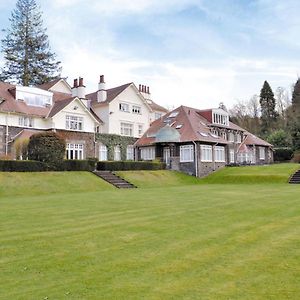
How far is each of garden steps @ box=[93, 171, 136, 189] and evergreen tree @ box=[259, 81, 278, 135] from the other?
50114 mm

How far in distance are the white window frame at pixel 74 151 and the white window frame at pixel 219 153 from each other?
46.2ft

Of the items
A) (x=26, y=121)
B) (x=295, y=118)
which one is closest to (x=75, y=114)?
(x=26, y=121)

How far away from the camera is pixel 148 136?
43.5 metres

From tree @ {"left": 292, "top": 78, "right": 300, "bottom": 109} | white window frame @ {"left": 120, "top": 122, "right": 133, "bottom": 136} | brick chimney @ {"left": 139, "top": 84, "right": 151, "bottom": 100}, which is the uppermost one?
tree @ {"left": 292, "top": 78, "right": 300, "bottom": 109}

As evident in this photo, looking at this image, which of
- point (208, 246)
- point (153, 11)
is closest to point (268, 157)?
point (153, 11)

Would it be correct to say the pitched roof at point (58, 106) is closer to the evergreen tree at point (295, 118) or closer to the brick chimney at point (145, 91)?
the brick chimney at point (145, 91)

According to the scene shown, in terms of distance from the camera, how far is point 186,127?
40406 mm

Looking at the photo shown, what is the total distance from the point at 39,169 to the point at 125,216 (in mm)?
17791

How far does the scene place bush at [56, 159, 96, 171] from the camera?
96.1 ft

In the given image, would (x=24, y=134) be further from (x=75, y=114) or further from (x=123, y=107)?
(x=123, y=107)

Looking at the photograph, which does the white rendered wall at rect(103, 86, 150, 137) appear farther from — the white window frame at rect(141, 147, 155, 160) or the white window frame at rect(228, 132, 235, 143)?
the white window frame at rect(228, 132, 235, 143)

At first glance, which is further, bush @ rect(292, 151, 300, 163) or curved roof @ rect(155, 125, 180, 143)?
bush @ rect(292, 151, 300, 163)

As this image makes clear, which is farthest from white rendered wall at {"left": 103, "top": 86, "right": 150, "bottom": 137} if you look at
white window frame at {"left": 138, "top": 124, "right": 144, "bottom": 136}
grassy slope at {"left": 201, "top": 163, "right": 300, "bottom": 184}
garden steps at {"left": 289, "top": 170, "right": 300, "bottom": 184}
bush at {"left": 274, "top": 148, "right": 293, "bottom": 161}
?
bush at {"left": 274, "top": 148, "right": 293, "bottom": 161}

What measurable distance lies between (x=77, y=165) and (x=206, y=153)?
14784 millimetres
